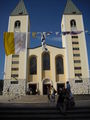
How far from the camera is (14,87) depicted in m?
30.4

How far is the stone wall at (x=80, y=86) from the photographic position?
30062 millimetres

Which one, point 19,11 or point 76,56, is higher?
point 19,11

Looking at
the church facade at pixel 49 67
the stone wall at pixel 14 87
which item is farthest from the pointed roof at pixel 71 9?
the stone wall at pixel 14 87

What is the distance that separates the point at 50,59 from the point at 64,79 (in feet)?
16.9

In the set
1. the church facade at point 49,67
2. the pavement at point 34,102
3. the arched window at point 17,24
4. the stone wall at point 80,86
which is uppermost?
the arched window at point 17,24

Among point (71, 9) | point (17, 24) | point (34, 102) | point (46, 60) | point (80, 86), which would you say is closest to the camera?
point (34, 102)

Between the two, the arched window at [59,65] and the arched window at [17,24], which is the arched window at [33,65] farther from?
the arched window at [17,24]

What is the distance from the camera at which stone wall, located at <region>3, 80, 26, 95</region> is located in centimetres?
2999

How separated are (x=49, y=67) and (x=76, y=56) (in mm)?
6100

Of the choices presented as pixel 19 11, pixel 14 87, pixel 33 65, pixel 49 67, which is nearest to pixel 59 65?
pixel 49 67

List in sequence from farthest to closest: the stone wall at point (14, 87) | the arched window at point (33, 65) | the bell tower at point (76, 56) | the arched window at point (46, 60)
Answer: the arched window at point (46, 60), the arched window at point (33, 65), the bell tower at point (76, 56), the stone wall at point (14, 87)

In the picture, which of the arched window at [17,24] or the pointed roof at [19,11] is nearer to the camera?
the arched window at [17,24]

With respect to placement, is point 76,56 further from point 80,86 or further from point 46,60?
point 46,60

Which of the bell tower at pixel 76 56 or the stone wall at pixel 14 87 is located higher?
the bell tower at pixel 76 56
